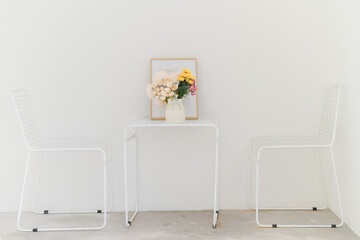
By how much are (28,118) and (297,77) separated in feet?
6.70

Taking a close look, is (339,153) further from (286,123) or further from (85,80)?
(85,80)

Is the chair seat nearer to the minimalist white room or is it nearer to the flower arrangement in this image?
the minimalist white room

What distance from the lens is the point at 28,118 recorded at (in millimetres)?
3520

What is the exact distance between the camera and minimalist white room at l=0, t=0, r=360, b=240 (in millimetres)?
3570

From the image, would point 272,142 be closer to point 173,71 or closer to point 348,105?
point 348,105

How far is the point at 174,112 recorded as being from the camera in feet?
10.6

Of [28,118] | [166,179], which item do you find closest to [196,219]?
[166,179]

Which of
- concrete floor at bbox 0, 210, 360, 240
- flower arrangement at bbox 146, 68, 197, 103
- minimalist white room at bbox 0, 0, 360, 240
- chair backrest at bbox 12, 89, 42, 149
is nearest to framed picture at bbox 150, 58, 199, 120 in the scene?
minimalist white room at bbox 0, 0, 360, 240

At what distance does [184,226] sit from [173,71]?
114 cm

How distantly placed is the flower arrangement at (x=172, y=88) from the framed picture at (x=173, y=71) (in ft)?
0.71

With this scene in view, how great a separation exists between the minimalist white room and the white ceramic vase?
26 cm

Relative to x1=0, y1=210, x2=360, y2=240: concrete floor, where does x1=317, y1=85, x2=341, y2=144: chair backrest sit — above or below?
above

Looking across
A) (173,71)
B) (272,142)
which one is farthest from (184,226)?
(173,71)

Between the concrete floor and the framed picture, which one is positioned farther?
the framed picture
